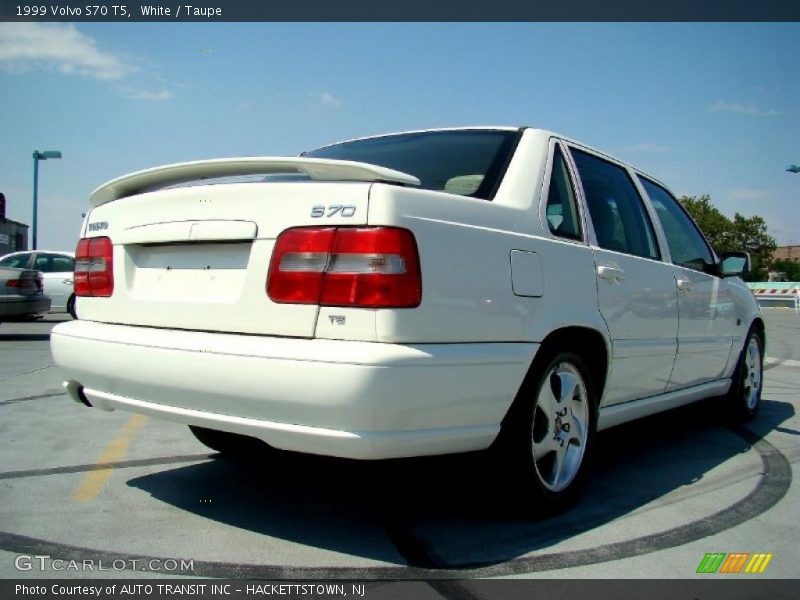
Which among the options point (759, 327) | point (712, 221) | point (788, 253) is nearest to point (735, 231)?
point (712, 221)

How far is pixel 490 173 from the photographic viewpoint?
3.13 m

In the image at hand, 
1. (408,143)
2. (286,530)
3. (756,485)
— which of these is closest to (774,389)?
(756,485)

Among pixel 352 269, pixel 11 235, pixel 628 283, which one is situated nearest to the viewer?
pixel 352 269

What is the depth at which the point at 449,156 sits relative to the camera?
340 centimetres

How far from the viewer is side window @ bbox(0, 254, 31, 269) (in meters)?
14.2

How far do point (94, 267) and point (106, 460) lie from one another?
4.08ft

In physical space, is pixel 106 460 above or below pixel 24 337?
above

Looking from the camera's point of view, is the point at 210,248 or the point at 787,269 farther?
the point at 787,269

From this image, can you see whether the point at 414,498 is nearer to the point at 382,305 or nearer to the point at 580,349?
the point at 580,349

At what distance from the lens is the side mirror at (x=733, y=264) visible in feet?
16.4

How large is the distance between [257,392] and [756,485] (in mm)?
2683

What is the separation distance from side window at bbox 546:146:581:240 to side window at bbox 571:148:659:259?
17cm

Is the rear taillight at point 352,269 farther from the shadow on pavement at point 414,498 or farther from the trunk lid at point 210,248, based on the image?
the shadow on pavement at point 414,498

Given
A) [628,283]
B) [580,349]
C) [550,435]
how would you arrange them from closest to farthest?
[550,435]
[580,349]
[628,283]
